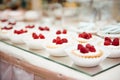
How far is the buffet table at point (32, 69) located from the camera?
1079 millimetres

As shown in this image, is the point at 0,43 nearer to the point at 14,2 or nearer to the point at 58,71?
the point at 58,71

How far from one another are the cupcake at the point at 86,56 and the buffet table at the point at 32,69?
0.18 feet

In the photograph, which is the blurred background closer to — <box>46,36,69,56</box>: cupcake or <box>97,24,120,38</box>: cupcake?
<box>97,24,120,38</box>: cupcake

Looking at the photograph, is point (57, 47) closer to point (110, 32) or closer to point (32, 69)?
point (32, 69)

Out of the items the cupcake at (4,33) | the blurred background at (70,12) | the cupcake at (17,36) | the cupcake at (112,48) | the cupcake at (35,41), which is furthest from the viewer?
the blurred background at (70,12)

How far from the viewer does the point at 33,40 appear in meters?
1.37

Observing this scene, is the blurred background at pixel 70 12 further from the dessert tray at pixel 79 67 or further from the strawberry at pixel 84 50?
the strawberry at pixel 84 50

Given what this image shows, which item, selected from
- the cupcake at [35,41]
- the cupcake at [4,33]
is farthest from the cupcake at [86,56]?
the cupcake at [4,33]

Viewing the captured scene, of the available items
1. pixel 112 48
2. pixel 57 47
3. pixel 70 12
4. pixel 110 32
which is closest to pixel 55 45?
pixel 57 47

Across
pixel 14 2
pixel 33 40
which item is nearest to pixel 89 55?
pixel 33 40

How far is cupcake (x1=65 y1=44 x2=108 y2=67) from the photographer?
1.09 metres

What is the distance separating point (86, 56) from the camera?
1096mm

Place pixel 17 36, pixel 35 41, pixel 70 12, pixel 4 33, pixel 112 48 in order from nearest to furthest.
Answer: pixel 112 48 < pixel 35 41 < pixel 17 36 < pixel 4 33 < pixel 70 12

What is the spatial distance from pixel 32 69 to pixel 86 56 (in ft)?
1.15
